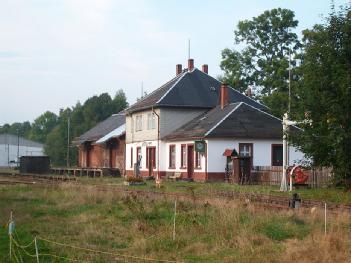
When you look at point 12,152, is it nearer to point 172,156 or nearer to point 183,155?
point 172,156

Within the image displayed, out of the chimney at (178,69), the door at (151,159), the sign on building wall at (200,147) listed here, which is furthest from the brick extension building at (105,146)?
the sign on building wall at (200,147)

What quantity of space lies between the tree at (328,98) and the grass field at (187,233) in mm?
5240

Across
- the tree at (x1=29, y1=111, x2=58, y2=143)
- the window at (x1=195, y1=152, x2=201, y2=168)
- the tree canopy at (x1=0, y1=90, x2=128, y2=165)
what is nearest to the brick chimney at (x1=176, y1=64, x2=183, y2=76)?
the window at (x1=195, y1=152, x2=201, y2=168)

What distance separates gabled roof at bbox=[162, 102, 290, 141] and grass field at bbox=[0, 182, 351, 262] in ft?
70.1

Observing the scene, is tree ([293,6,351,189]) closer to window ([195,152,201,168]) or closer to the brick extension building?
window ([195,152,201,168])

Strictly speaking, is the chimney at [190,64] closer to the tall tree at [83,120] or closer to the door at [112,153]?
the door at [112,153]

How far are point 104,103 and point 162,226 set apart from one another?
277 feet

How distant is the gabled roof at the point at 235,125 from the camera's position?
41.2 meters

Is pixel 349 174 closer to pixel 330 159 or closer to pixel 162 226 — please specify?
pixel 330 159

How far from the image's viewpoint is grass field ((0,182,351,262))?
11508 mm

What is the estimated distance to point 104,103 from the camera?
98.1m

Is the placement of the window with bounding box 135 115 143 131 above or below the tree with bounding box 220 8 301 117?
below

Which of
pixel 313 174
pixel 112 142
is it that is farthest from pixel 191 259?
pixel 112 142

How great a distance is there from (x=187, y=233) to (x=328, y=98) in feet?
31.8
